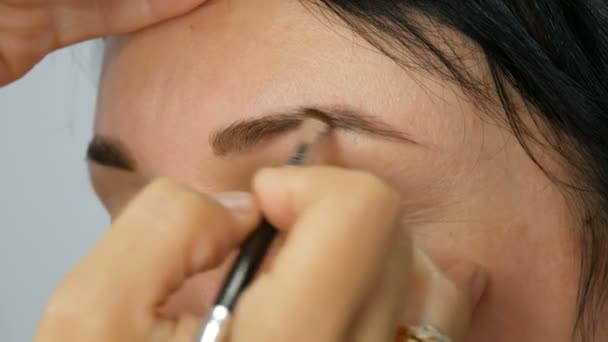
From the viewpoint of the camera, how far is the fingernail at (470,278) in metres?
0.70

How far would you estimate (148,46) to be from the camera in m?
0.83

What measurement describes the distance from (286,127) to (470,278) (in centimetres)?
22

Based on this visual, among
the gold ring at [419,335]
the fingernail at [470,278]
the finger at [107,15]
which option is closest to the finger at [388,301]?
the gold ring at [419,335]

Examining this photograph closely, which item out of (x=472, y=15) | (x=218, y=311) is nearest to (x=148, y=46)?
(x=472, y=15)

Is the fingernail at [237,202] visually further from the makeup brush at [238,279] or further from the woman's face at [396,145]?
the woman's face at [396,145]

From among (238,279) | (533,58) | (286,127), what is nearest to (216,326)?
(238,279)

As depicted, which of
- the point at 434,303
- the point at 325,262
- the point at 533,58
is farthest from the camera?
the point at 533,58

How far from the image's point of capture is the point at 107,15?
873 mm

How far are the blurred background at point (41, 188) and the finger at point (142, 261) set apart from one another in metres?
1.06

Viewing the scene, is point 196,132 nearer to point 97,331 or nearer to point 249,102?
point 249,102

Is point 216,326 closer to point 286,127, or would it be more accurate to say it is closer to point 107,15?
point 286,127

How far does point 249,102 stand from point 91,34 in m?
0.28

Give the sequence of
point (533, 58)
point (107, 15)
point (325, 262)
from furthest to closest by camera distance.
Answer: point (107, 15)
point (533, 58)
point (325, 262)

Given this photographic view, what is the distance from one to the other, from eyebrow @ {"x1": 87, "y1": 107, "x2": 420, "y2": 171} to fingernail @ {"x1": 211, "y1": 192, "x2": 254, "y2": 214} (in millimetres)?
199
